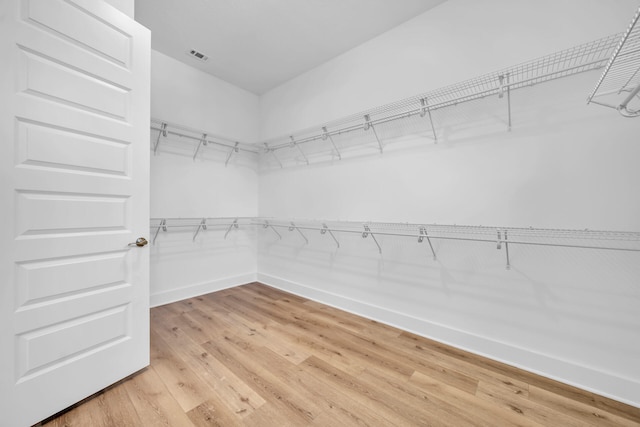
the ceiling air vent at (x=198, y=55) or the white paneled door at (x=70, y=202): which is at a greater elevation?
the ceiling air vent at (x=198, y=55)

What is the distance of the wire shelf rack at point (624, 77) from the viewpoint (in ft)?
3.38

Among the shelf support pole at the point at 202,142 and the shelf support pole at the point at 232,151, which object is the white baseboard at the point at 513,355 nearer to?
the shelf support pole at the point at 232,151

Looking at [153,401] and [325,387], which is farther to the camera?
[325,387]

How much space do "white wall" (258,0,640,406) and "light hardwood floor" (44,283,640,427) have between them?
23 cm

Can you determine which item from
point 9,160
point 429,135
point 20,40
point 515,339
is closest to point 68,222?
point 9,160

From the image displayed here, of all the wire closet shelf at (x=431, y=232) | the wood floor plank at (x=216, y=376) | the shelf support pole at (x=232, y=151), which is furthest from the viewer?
the shelf support pole at (x=232, y=151)

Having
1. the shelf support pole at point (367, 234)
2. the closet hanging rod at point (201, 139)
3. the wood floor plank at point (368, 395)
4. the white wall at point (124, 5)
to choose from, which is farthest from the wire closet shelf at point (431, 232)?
the white wall at point (124, 5)

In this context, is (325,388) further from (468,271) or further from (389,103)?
(389,103)

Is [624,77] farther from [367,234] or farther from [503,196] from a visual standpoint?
[367,234]

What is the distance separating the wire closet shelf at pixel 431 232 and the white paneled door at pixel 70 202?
1.23 m

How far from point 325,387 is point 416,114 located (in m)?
2.15

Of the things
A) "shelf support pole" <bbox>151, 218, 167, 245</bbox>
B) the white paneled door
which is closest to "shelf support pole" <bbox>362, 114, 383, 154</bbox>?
the white paneled door

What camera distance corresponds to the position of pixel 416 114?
2.10 metres

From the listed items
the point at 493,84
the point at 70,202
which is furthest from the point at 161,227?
the point at 493,84
